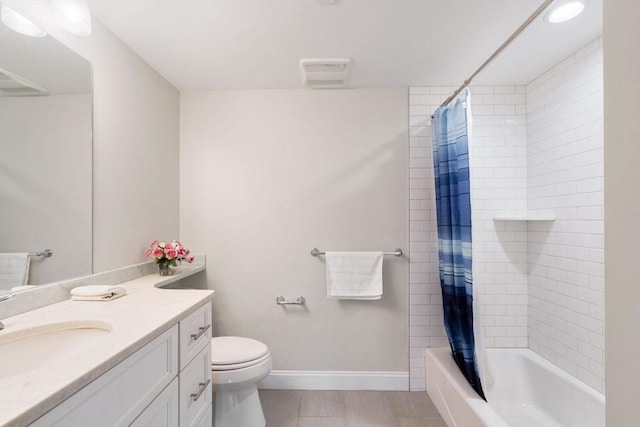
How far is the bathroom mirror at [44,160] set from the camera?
3.54 ft

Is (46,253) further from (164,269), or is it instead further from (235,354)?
(235,354)

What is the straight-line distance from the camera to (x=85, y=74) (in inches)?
55.8

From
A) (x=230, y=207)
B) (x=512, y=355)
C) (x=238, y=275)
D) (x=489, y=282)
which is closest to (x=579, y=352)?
(x=512, y=355)

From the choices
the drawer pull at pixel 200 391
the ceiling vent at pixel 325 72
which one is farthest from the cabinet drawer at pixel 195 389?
the ceiling vent at pixel 325 72

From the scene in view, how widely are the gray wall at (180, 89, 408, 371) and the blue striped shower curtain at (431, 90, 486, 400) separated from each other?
0.32 metres

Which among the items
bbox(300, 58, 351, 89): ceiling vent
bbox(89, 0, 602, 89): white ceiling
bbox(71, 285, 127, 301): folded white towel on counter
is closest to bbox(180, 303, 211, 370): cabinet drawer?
bbox(71, 285, 127, 301): folded white towel on counter

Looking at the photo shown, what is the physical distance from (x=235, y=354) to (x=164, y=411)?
70 cm

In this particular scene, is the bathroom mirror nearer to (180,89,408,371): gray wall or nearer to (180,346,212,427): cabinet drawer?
(180,346,212,427): cabinet drawer

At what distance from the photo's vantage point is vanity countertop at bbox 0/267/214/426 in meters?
0.57

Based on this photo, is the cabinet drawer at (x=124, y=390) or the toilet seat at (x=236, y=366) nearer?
the cabinet drawer at (x=124, y=390)

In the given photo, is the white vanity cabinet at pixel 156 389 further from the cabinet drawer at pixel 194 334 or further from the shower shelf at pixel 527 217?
the shower shelf at pixel 527 217

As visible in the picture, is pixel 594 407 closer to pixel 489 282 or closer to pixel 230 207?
pixel 489 282

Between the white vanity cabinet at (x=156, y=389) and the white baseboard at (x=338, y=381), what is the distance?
35.0 inches
